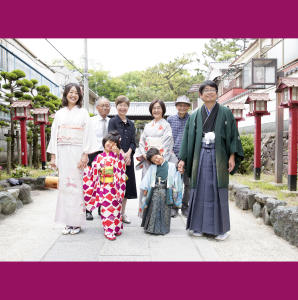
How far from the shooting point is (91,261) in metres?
3.30

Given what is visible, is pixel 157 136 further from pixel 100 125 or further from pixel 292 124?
pixel 292 124

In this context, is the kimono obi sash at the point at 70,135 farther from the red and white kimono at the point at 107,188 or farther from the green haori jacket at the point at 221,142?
the green haori jacket at the point at 221,142

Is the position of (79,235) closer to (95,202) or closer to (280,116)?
(95,202)

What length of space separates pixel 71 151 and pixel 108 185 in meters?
0.75

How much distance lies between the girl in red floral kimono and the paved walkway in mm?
257

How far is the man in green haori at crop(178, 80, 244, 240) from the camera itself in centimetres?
421

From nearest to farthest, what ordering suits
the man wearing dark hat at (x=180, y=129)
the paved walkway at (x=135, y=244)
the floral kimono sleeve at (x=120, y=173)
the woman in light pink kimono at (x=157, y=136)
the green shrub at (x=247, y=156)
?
the paved walkway at (x=135, y=244), the floral kimono sleeve at (x=120, y=173), the woman in light pink kimono at (x=157, y=136), the man wearing dark hat at (x=180, y=129), the green shrub at (x=247, y=156)

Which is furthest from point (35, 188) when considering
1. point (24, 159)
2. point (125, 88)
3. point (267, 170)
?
point (125, 88)

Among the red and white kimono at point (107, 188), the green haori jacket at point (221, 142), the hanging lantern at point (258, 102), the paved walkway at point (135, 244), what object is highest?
the hanging lantern at point (258, 102)

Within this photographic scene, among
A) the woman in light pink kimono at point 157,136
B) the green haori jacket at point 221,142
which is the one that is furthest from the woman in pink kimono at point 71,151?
the green haori jacket at point 221,142

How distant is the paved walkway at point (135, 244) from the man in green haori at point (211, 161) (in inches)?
10.2

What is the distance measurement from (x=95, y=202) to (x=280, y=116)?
16.9 feet

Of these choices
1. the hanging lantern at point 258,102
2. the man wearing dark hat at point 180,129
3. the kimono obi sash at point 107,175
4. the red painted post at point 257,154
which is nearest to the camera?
the kimono obi sash at point 107,175

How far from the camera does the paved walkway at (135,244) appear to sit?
3451mm
